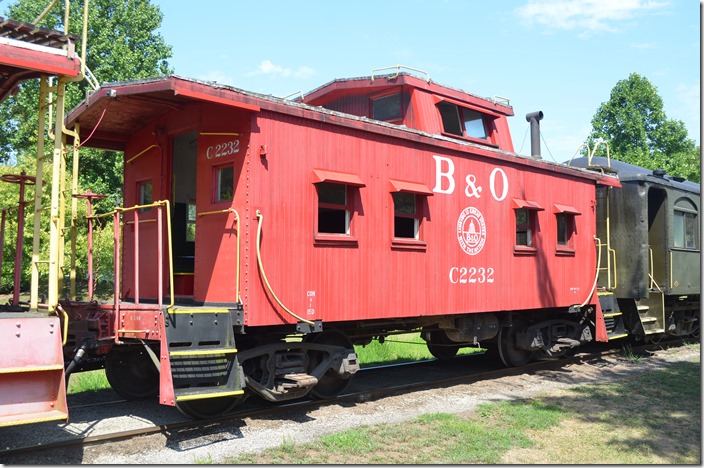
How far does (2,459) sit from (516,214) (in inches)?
333

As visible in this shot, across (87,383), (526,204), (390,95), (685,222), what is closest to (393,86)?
(390,95)

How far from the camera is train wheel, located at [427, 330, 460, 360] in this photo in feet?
36.3

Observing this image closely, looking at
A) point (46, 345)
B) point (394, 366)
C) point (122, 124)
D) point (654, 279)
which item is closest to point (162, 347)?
point (46, 345)

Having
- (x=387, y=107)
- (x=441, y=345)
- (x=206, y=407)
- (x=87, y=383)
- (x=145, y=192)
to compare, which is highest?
(x=387, y=107)

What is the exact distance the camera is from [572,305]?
11.9 m

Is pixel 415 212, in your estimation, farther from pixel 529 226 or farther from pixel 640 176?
pixel 640 176

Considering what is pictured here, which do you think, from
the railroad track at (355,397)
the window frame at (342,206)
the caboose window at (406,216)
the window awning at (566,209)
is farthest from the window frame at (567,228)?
the window frame at (342,206)

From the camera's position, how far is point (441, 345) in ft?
36.2

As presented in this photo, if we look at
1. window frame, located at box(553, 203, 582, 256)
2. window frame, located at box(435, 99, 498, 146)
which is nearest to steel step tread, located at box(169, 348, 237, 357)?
window frame, located at box(435, 99, 498, 146)

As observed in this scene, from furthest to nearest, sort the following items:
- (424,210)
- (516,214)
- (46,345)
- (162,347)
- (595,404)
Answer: (516,214) → (424,210) → (595,404) → (162,347) → (46,345)

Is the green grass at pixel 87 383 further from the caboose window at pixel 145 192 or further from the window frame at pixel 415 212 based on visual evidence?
the window frame at pixel 415 212

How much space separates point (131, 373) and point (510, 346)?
6541 mm

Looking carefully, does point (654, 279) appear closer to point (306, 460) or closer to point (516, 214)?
point (516, 214)

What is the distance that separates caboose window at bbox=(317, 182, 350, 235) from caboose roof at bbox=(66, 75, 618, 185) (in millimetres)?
861
